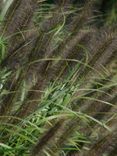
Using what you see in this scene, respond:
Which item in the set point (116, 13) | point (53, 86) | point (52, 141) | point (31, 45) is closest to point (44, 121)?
point (53, 86)

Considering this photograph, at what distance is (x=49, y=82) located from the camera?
241cm

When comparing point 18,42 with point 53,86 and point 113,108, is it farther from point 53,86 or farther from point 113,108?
point 113,108

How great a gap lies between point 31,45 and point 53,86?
0.54 m

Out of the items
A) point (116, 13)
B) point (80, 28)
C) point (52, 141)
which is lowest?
point (116, 13)

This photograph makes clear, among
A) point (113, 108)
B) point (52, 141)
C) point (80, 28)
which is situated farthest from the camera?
point (80, 28)

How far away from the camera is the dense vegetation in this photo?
2178 mm

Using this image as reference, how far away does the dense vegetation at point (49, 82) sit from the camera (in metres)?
2.18

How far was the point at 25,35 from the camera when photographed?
102 inches

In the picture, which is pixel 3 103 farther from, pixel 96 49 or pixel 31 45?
pixel 96 49

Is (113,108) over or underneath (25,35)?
underneath

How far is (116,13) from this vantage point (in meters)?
5.90

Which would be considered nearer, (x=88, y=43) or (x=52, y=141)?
(x=52, y=141)

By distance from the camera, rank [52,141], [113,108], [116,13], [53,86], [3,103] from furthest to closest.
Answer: [116,13] < [53,86] < [113,108] < [3,103] < [52,141]

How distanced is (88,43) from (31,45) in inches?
14.7
